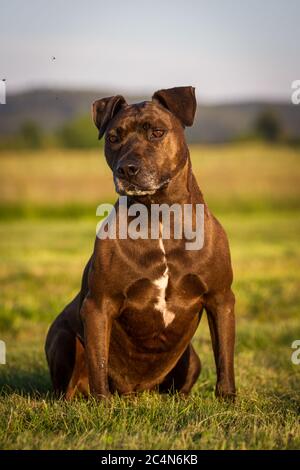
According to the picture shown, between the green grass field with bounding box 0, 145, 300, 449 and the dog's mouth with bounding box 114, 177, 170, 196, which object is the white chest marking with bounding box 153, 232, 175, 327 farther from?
the green grass field with bounding box 0, 145, 300, 449

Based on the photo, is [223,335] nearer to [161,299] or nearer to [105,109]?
[161,299]

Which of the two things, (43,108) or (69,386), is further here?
(43,108)

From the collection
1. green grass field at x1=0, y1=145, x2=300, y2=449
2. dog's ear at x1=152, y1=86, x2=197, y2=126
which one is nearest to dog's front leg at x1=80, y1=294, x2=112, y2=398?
green grass field at x1=0, y1=145, x2=300, y2=449

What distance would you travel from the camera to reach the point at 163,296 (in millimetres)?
6191

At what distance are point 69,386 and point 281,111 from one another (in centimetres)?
7198

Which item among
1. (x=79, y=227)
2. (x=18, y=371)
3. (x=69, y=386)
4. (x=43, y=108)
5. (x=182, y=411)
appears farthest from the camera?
(x=43, y=108)

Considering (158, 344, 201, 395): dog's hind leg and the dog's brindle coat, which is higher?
the dog's brindle coat

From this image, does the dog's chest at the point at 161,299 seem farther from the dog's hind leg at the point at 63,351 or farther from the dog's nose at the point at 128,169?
the dog's hind leg at the point at 63,351

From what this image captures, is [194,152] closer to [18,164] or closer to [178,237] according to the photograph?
[18,164]

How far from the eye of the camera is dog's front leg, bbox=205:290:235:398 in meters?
6.27

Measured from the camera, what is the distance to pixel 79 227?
34.2m

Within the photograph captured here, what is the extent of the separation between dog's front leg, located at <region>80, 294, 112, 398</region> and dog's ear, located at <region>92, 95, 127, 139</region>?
4.35ft

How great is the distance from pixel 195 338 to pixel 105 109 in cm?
527
